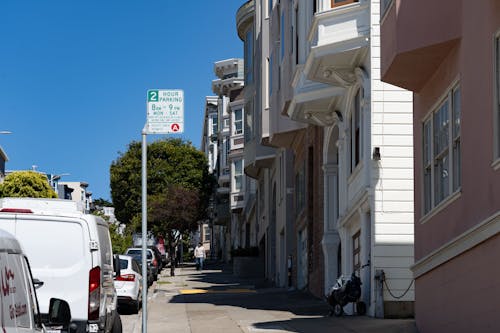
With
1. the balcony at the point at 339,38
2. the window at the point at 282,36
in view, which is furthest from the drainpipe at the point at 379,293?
the window at the point at 282,36

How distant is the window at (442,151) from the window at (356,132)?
5.29m

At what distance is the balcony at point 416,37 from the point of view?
536 inches

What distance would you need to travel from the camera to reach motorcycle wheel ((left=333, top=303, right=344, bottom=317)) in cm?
2059

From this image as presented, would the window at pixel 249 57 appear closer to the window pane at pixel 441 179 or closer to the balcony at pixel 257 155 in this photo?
the balcony at pixel 257 155

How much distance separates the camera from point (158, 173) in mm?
71750

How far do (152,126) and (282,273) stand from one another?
77.8 ft

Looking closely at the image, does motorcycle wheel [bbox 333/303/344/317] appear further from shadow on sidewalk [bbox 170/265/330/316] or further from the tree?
the tree

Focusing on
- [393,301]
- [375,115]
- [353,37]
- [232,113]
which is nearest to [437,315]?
[393,301]

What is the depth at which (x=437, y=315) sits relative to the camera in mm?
14711

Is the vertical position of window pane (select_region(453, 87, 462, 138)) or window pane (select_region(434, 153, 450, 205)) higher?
window pane (select_region(453, 87, 462, 138))

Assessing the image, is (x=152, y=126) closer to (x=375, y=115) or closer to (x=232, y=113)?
(x=375, y=115)

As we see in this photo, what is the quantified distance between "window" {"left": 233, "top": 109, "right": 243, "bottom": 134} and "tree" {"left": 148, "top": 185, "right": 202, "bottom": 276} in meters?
5.66

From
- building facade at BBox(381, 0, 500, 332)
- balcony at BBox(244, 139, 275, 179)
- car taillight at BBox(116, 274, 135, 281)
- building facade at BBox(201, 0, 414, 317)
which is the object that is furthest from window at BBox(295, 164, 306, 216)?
building facade at BBox(381, 0, 500, 332)

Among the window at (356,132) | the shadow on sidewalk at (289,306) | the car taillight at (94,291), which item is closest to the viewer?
the car taillight at (94,291)
